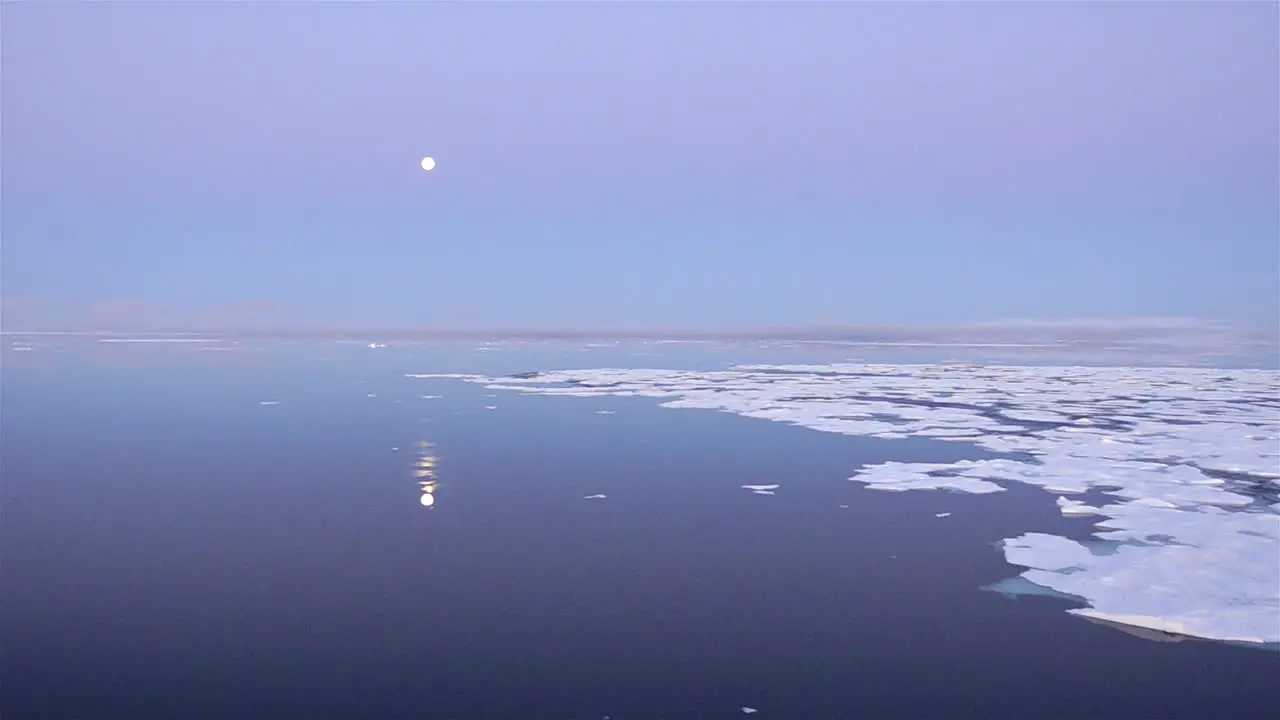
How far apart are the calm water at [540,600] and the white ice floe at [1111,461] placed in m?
0.42

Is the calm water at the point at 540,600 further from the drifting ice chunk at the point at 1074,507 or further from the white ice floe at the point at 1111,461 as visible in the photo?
the white ice floe at the point at 1111,461

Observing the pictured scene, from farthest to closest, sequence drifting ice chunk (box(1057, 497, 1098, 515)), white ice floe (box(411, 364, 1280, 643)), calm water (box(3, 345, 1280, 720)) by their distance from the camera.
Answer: drifting ice chunk (box(1057, 497, 1098, 515))
white ice floe (box(411, 364, 1280, 643))
calm water (box(3, 345, 1280, 720))

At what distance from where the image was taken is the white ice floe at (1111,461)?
18.6 ft

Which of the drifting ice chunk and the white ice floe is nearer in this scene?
the white ice floe

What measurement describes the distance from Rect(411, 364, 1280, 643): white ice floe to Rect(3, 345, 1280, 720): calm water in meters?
0.42

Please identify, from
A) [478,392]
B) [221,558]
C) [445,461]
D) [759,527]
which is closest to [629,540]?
[759,527]

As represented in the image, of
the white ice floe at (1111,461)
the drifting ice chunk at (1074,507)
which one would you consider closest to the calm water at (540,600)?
the drifting ice chunk at (1074,507)

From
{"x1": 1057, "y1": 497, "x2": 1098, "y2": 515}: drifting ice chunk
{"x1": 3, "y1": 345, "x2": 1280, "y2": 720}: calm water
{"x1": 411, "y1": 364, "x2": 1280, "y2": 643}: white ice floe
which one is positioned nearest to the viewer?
{"x1": 3, "y1": 345, "x2": 1280, "y2": 720}: calm water

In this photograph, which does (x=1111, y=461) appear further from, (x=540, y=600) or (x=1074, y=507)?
(x=540, y=600)

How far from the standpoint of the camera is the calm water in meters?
4.28

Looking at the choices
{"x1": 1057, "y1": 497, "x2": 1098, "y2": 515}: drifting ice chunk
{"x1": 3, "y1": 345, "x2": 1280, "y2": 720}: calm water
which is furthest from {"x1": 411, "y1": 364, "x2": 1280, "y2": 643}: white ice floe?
{"x1": 3, "y1": 345, "x2": 1280, "y2": 720}: calm water

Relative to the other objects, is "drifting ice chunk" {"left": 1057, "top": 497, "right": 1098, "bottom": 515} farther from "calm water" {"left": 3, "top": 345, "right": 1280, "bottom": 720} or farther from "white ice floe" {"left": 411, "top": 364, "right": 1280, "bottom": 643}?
"calm water" {"left": 3, "top": 345, "right": 1280, "bottom": 720}

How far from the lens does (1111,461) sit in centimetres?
1030

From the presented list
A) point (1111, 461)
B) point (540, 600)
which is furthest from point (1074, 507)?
point (540, 600)
